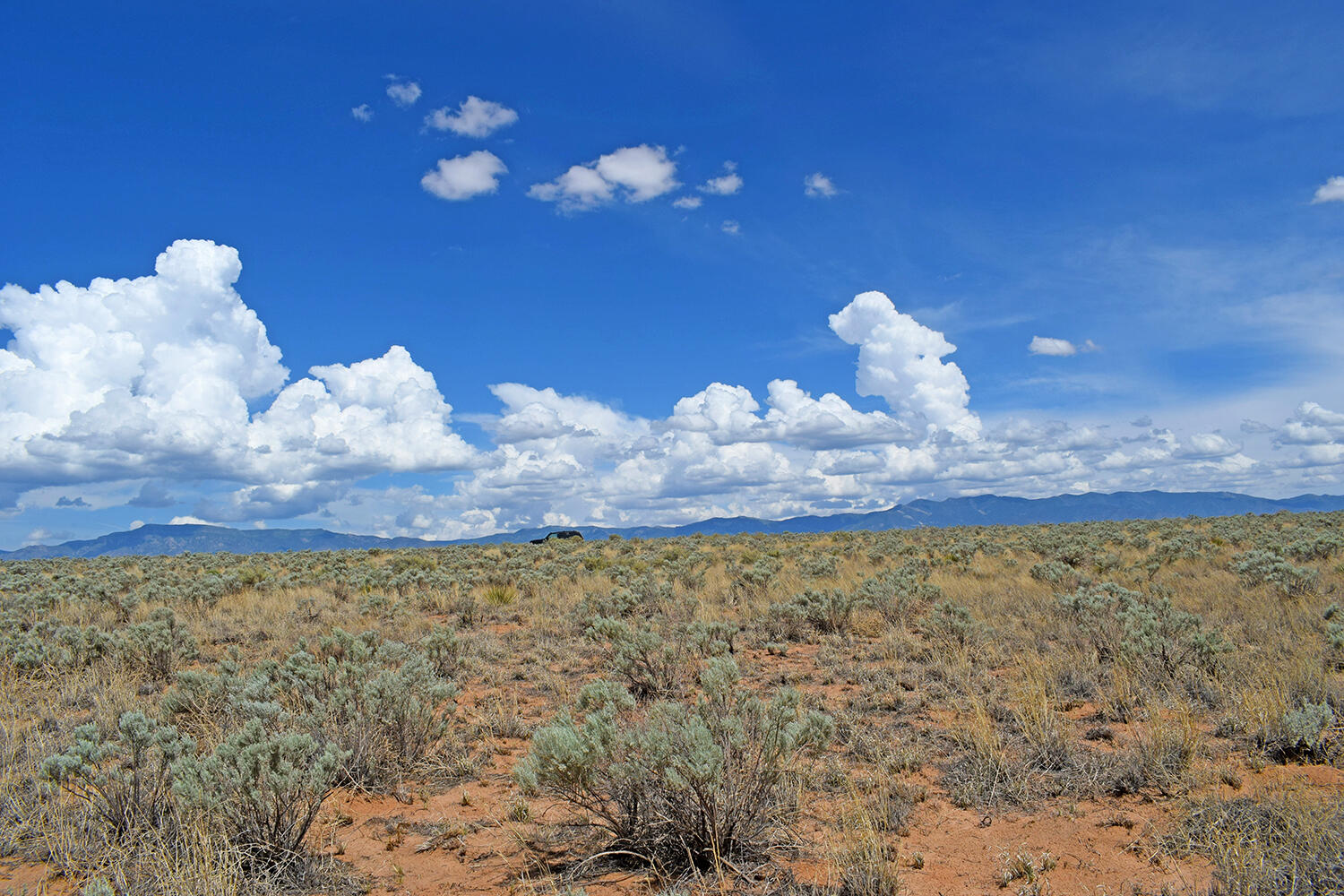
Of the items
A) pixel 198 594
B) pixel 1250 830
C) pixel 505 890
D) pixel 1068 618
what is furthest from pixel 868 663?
pixel 198 594

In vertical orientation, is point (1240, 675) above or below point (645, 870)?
above

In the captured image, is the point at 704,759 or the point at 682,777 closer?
the point at 704,759

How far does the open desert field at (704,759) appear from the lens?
14.0 ft

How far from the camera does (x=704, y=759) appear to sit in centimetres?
417

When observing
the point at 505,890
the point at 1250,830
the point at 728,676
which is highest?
the point at 728,676

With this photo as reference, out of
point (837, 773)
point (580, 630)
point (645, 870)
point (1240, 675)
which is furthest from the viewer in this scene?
point (580, 630)

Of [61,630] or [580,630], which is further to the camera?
[580,630]

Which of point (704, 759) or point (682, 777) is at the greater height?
point (704, 759)

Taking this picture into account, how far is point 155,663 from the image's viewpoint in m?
9.66

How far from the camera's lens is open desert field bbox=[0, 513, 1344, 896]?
426 centimetres

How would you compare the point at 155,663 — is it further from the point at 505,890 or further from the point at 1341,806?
the point at 1341,806

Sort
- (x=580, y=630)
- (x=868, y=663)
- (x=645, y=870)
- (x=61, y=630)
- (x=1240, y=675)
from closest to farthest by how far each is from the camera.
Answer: (x=645, y=870)
(x=1240, y=675)
(x=868, y=663)
(x=61, y=630)
(x=580, y=630)

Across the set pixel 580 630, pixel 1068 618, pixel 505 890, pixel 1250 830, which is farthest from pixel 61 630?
pixel 1068 618

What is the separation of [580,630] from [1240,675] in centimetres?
943
